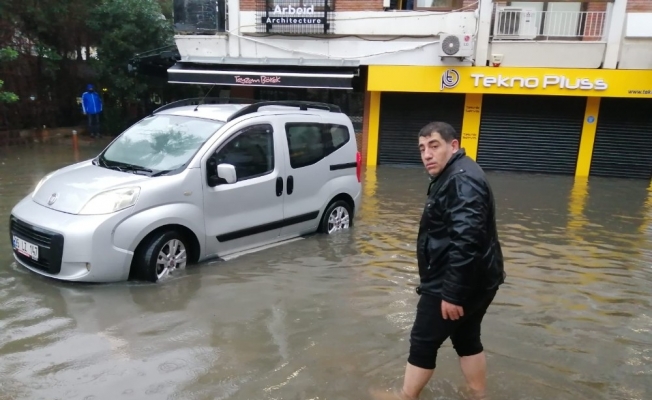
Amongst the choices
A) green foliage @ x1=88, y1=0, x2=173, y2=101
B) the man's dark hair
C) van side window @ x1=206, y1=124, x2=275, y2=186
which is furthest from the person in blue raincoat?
the man's dark hair

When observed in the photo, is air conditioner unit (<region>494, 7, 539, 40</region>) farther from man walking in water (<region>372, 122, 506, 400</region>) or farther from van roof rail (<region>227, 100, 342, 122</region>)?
man walking in water (<region>372, 122, 506, 400</region>)

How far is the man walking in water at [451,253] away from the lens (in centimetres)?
273

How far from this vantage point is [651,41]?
12836mm

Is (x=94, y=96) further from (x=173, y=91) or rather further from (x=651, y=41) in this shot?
(x=651, y=41)

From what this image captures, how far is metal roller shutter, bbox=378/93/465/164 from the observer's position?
47.7 ft

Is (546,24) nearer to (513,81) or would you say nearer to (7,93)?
(513,81)

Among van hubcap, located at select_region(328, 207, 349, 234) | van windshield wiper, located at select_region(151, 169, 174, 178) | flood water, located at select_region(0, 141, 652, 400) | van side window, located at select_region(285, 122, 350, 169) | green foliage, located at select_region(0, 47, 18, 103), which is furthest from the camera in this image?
green foliage, located at select_region(0, 47, 18, 103)

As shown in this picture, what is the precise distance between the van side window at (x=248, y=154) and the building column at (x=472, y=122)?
9401mm

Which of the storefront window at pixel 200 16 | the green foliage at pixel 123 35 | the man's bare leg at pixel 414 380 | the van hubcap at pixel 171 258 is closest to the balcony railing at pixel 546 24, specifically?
the storefront window at pixel 200 16

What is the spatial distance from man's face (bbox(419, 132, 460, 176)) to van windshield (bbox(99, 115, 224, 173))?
3.18 m

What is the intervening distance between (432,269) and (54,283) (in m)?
3.71

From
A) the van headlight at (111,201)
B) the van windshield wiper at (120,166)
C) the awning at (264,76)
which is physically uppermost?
the awning at (264,76)

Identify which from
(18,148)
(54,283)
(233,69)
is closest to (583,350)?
(54,283)

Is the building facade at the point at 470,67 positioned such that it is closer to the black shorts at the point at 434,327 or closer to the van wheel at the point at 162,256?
the van wheel at the point at 162,256
